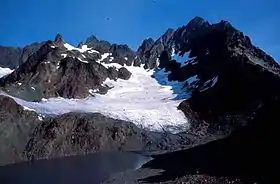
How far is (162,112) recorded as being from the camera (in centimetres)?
13962

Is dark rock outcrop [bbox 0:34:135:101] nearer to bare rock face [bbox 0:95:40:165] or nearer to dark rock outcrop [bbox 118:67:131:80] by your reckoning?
dark rock outcrop [bbox 118:67:131:80]

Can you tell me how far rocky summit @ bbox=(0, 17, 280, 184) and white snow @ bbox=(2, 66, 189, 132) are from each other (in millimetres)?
338

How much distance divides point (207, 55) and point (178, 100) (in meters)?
25.7

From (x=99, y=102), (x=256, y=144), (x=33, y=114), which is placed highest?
(x=99, y=102)

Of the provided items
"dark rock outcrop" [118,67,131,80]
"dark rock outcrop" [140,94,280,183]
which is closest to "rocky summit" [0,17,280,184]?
"dark rock outcrop" [140,94,280,183]

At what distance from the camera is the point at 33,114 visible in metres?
115

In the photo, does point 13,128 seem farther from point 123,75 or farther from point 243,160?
point 123,75

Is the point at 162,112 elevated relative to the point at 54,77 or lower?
lower

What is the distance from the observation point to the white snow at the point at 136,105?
5128 inches

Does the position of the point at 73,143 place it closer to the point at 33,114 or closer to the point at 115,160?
the point at 33,114

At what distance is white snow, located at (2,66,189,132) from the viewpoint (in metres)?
130

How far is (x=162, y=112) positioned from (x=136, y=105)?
14.1 meters

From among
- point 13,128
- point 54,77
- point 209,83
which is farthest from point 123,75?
point 13,128

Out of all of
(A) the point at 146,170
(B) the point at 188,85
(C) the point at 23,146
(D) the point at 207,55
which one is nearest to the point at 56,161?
(C) the point at 23,146
